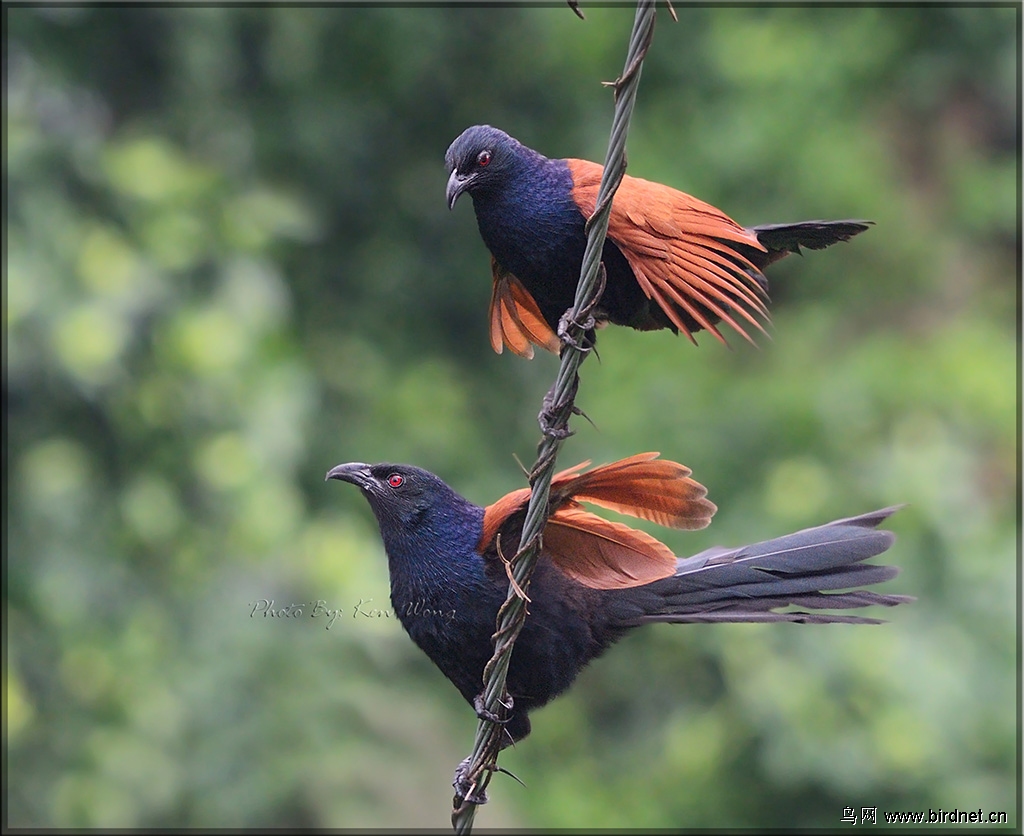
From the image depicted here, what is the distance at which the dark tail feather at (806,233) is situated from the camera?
7.49ft

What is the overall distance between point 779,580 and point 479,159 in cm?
109

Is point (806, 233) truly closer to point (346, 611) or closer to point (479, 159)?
point (479, 159)

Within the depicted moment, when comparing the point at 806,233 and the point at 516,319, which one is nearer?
the point at 806,233

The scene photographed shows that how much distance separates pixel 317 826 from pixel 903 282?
5.93m

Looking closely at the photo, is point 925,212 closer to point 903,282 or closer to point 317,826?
point 903,282

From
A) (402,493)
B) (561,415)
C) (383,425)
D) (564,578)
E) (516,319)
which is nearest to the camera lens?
(561,415)

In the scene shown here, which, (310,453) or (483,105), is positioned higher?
(483,105)

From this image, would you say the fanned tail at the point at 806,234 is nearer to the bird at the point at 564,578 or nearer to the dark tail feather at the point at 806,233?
the dark tail feather at the point at 806,233

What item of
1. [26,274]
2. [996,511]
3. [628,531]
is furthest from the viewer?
[996,511]

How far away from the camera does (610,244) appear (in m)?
2.37

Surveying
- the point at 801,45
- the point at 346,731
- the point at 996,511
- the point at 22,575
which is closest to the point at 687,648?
the point at 346,731

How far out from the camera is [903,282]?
8.99 m

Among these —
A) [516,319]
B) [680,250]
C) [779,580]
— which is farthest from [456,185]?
[779,580]

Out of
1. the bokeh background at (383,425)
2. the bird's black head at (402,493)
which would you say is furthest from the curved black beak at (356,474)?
the bokeh background at (383,425)
